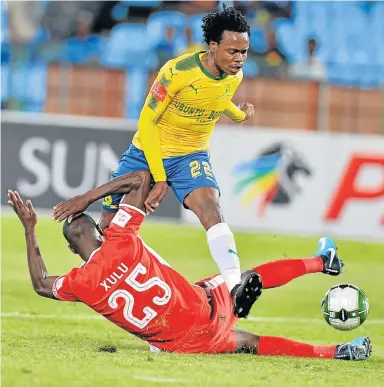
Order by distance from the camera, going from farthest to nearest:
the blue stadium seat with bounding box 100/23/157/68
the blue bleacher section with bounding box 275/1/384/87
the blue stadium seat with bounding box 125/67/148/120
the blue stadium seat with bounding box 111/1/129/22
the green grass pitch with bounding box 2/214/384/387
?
the blue stadium seat with bounding box 111/1/129/22
the blue bleacher section with bounding box 275/1/384/87
the blue stadium seat with bounding box 100/23/157/68
the blue stadium seat with bounding box 125/67/148/120
the green grass pitch with bounding box 2/214/384/387

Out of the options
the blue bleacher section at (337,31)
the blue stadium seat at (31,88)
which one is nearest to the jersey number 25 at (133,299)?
the blue stadium seat at (31,88)

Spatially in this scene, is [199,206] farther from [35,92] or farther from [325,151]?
[35,92]

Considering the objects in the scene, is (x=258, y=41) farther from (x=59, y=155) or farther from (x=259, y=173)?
(x=59, y=155)

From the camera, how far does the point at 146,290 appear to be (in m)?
6.12

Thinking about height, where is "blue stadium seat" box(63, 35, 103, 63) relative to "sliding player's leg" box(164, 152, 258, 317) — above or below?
above

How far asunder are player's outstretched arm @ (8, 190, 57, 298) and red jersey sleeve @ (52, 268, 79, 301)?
0.10 m

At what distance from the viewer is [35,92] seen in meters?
15.3

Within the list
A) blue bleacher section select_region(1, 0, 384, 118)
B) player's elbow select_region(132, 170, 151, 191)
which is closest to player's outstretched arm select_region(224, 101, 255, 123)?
player's elbow select_region(132, 170, 151, 191)

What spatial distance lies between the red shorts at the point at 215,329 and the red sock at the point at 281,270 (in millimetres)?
287

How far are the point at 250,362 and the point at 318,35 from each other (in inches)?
467

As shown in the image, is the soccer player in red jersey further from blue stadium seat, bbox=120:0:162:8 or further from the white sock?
blue stadium seat, bbox=120:0:162:8

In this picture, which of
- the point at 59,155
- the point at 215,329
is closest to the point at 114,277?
the point at 215,329

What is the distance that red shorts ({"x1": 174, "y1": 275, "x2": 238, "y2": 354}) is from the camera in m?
6.32

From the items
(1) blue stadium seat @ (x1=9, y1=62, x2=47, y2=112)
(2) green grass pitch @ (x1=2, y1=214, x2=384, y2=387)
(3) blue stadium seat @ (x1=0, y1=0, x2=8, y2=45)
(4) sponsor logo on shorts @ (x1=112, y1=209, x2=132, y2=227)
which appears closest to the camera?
(2) green grass pitch @ (x1=2, y1=214, x2=384, y2=387)
